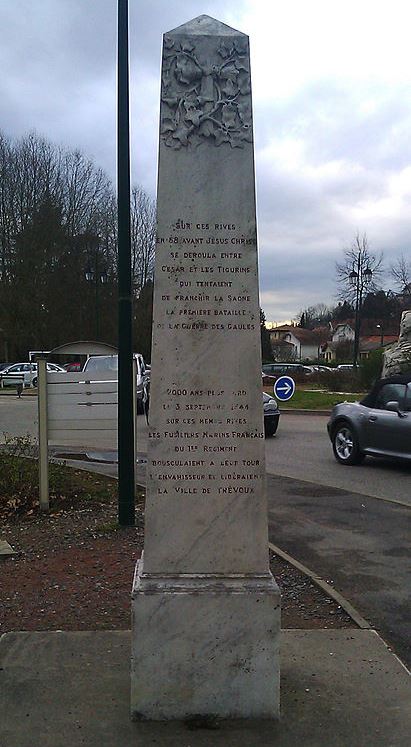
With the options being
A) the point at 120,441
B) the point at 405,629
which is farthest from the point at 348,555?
the point at 120,441

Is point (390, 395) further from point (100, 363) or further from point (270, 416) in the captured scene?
point (100, 363)

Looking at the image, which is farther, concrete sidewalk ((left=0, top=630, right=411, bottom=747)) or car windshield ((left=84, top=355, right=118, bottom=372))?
car windshield ((left=84, top=355, right=118, bottom=372))

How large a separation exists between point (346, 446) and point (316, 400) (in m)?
14.5

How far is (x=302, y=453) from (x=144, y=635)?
38.4 feet

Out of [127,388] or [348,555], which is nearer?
[348,555]

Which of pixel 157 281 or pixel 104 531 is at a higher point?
pixel 157 281

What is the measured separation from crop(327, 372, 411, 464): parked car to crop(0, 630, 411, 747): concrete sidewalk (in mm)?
7950

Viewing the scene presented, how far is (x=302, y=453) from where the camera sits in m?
15.2

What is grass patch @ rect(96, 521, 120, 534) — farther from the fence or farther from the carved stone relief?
the carved stone relief

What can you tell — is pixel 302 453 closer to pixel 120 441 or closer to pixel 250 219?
pixel 120 441

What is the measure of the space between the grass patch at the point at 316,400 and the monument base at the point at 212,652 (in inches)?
860

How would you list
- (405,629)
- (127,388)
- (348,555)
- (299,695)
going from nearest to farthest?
(299,695), (405,629), (348,555), (127,388)

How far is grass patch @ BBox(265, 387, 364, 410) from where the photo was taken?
26175 mm

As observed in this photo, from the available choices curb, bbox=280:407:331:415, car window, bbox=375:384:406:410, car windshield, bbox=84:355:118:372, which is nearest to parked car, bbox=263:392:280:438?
car window, bbox=375:384:406:410
